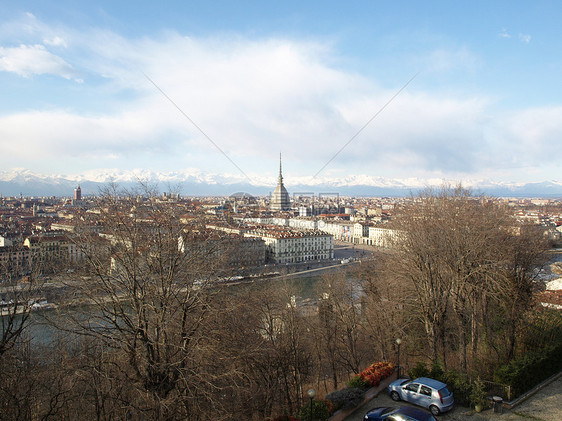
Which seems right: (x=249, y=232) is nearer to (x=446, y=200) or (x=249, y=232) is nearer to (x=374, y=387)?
(x=446, y=200)

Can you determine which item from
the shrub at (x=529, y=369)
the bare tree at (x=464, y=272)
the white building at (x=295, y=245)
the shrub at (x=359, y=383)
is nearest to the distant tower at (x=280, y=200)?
the white building at (x=295, y=245)

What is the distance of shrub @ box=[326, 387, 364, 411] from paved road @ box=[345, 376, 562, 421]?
15 cm

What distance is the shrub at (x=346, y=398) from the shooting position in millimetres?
4992

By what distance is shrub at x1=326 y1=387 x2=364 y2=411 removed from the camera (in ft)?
16.4

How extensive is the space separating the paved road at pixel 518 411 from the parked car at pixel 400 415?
1.44 feet

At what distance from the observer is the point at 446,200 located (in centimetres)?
1130

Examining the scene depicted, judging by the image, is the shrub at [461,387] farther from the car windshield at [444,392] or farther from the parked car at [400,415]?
the parked car at [400,415]

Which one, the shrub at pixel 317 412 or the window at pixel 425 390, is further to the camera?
the window at pixel 425 390

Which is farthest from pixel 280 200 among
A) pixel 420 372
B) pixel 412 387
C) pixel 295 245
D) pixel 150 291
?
pixel 150 291

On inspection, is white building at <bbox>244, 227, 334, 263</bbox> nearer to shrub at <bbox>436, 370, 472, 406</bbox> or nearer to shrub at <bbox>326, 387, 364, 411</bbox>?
shrub at <bbox>436, 370, 472, 406</bbox>

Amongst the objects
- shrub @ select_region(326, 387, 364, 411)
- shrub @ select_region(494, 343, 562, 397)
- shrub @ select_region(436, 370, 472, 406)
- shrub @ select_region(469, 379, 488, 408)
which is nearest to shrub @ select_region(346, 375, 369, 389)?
shrub @ select_region(326, 387, 364, 411)

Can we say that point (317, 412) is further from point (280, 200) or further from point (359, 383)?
point (280, 200)

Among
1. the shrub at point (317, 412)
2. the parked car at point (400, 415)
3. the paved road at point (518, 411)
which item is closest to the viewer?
the parked car at point (400, 415)

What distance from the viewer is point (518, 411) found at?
5.14 m
